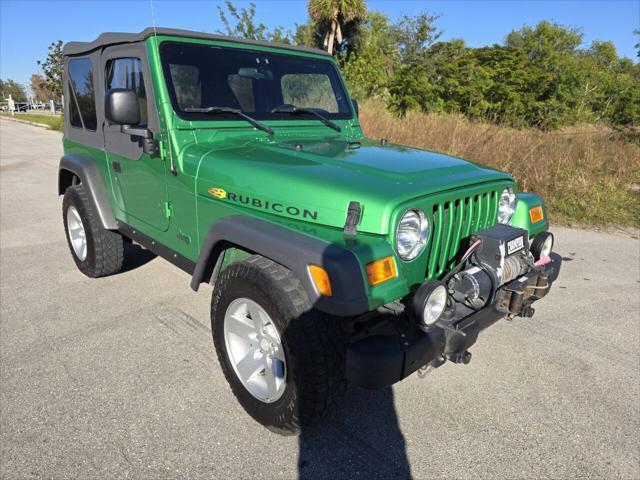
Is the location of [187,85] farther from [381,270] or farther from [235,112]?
[381,270]

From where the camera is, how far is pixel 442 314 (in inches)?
83.0

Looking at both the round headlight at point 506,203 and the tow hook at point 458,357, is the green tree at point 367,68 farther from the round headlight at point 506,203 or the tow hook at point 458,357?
the tow hook at point 458,357

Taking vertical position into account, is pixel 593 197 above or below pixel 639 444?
above

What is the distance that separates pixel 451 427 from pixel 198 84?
8.44 feet

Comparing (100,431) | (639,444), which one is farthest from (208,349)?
(639,444)

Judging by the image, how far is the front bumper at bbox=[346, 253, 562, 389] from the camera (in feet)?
6.12

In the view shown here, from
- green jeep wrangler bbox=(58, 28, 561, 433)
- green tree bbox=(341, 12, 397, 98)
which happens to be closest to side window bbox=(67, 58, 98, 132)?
green jeep wrangler bbox=(58, 28, 561, 433)

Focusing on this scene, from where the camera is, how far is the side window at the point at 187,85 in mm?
2809

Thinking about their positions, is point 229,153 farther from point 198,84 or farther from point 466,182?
point 466,182

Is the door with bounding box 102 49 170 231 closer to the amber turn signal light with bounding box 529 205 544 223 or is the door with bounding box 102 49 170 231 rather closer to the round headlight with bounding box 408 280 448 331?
the round headlight with bounding box 408 280 448 331

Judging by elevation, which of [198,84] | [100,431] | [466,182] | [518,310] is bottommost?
[100,431]

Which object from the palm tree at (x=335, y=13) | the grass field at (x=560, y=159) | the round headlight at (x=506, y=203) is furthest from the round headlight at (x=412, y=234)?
the palm tree at (x=335, y=13)

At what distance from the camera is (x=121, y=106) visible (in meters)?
2.66

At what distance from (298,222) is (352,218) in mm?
317
